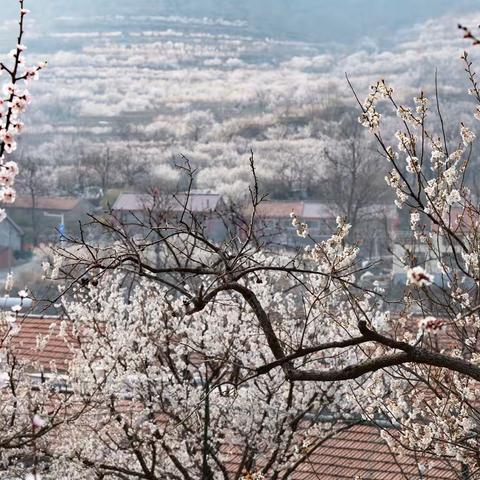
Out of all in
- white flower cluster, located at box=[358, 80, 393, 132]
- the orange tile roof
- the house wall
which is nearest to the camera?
white flower cluster, located at box=[358, 80, 393, 132]

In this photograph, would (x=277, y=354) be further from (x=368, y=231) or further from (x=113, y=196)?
(x=113, y=196)

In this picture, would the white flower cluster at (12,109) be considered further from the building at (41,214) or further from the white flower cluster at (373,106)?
the building at (41,214)

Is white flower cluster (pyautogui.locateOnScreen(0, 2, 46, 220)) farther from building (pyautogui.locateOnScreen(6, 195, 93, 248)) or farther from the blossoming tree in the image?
building (pyautogui.locateOnScreen(6, 195, 93, 248))

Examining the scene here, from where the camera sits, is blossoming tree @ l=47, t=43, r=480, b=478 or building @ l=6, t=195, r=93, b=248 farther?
building @ l=6, t=195, r=93, b=248

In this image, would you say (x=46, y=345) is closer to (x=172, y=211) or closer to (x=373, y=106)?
(x=172, y=211)

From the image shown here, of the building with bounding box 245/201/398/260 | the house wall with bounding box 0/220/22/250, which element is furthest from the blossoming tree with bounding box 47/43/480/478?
the house wall with bounding box 0/220/22/250

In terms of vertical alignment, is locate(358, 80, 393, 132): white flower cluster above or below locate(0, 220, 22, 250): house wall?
below

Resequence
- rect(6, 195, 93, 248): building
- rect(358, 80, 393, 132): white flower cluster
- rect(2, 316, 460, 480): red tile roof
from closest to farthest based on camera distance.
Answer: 1. rect(358, 80, 393, 132): white flower cluster
2. rect(2, 316, 460, 480): red tile roof
3. rect(6, 195, 93, 248): building

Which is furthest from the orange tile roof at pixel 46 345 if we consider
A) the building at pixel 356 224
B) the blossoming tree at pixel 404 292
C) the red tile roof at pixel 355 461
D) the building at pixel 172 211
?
the building at pixel 356 224

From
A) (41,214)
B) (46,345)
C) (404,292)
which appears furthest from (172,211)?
(41,214)

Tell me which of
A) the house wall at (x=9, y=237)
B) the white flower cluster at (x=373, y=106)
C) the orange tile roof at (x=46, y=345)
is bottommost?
the white flower cluster at (x=373, y=106)

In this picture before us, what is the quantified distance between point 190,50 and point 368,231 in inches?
3035

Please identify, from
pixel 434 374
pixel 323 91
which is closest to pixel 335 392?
pixel 434 374

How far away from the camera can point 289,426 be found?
23.2 feet
